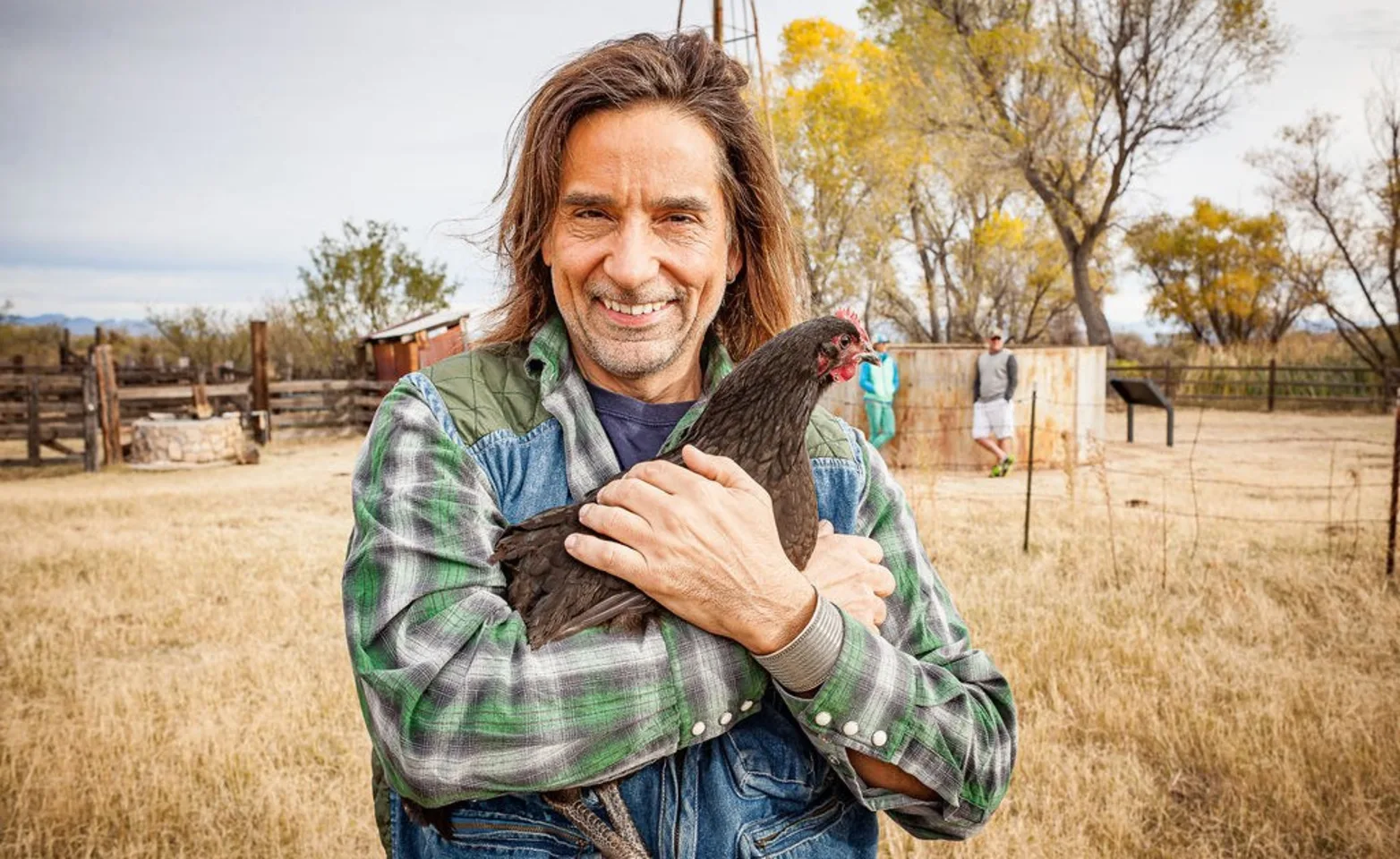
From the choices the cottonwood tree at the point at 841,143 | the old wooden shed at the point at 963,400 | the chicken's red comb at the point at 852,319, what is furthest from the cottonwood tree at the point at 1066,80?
the chicken's red comb at the point at 852,319

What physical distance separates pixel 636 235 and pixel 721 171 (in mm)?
282

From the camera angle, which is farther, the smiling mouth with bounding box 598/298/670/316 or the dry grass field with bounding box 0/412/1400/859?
the dry grass field with bounding box 0/412/1400/859

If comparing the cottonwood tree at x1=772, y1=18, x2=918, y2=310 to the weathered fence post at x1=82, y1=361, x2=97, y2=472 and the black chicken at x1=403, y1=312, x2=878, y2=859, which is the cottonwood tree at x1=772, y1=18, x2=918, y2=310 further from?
the black chicken at x1=403, y1=312, x2=878, y2=859

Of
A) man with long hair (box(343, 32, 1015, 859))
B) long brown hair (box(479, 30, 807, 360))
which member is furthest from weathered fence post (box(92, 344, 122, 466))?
man with long hair (box(343, 32, 1015, 859))

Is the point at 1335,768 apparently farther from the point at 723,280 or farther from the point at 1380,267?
the point at 1380,267

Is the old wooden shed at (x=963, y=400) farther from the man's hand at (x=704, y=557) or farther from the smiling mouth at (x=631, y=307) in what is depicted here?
the man's hand at (x=704, y=557)

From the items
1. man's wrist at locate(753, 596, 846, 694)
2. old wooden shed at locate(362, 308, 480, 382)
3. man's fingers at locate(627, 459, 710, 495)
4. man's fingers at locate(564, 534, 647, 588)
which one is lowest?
man's wrist at locate(753, 596, 846, 694)

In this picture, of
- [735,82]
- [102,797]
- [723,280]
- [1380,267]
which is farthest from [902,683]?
[1380,267]

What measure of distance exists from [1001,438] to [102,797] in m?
11.9

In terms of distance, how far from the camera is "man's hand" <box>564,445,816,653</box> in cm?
133

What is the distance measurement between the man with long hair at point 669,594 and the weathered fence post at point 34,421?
1731 centimetres

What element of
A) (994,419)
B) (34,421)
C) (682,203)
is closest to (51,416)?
(34,421)

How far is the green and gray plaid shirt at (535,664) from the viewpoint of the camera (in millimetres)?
1312

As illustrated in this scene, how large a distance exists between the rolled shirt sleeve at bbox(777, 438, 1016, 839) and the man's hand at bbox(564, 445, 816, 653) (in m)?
0.15
